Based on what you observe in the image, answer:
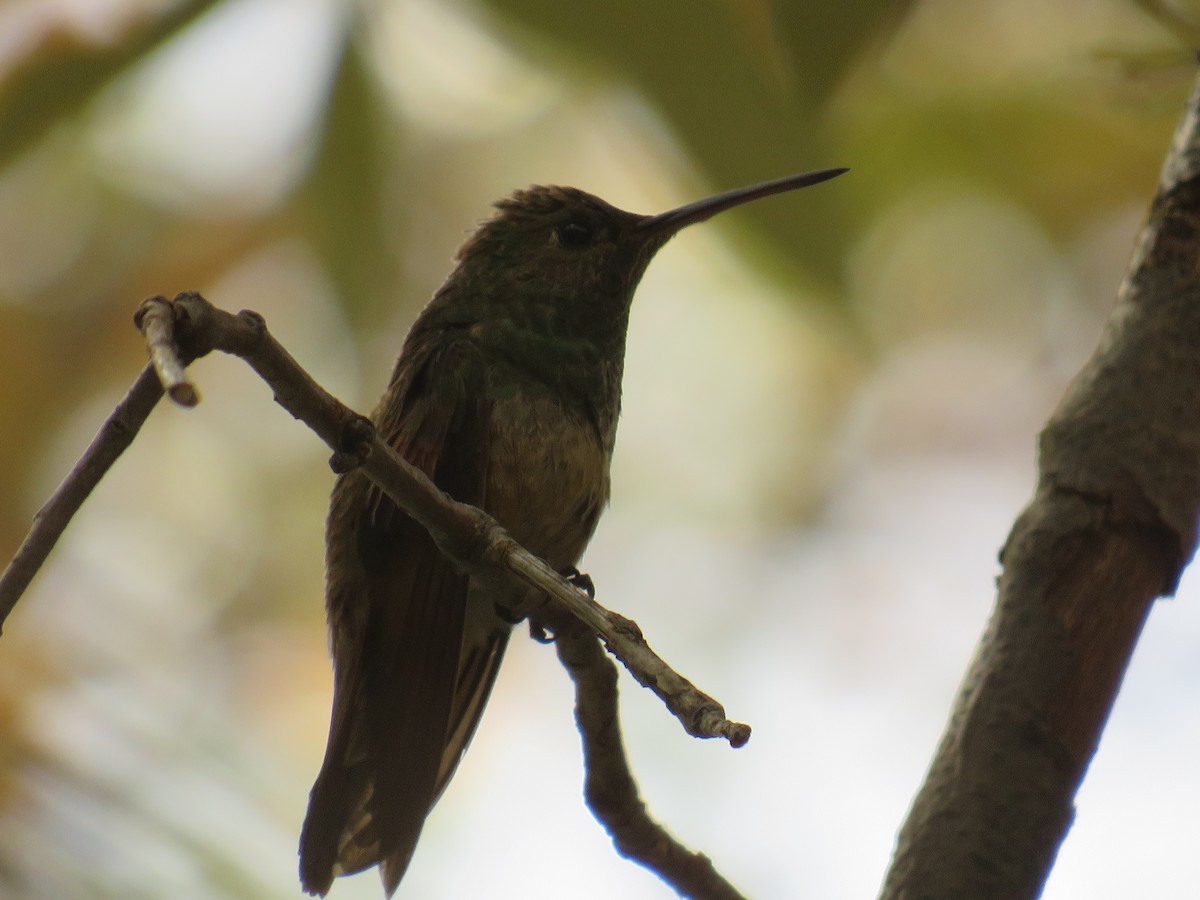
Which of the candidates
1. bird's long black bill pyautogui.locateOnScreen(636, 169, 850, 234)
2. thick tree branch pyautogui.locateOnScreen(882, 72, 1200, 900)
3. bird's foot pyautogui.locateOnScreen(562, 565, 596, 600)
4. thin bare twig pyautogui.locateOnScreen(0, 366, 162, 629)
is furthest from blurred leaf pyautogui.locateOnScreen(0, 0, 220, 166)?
thick tree branch pyautogui.locateOnScreen(882, 72, 1200, 900)

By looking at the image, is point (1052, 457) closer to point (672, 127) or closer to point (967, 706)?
point (967, 706)

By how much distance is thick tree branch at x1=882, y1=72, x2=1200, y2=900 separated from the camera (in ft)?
6.60

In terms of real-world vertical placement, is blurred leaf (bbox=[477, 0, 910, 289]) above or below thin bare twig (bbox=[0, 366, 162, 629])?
above

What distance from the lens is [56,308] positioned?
18.6 feet

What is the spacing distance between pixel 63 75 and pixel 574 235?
1.45 metres

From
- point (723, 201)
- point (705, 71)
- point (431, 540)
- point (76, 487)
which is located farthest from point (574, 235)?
point (76, 487)

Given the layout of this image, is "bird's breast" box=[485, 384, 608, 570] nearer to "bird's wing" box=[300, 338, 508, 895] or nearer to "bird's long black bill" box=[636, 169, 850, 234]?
"bird's wing" box=[300, 338, 508, 895]

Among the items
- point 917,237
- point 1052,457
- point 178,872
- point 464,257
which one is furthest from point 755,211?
point 917,237

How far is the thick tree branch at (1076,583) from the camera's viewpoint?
6.60 feet

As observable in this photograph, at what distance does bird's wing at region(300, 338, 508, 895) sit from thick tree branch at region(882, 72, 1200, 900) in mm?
1293

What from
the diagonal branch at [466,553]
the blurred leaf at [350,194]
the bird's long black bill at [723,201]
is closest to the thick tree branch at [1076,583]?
the diagonal branch at [466,553]

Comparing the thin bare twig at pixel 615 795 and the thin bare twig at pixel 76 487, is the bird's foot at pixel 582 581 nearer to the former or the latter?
the thin bare twig at pixel 615 795

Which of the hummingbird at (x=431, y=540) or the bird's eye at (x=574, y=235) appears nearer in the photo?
the hummingbird at (x=431, y=540)

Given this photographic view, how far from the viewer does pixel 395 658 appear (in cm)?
315
